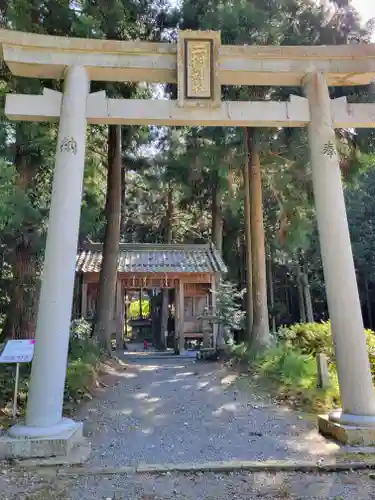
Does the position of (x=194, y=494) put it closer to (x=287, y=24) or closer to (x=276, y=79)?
(x=276, y=79)

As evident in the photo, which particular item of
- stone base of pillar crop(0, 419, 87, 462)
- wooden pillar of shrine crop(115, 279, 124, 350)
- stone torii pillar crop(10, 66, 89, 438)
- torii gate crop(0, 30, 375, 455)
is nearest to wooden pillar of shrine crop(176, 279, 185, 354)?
wooden pillar of shrine crop(115, 279, 124, 350)

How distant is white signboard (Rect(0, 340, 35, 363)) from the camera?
4.73 meters

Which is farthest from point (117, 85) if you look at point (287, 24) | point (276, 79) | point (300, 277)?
point (300, 277)

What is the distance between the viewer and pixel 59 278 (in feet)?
14.6

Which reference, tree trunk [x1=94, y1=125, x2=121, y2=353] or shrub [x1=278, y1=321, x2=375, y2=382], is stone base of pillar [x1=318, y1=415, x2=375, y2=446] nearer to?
shrub [x1=278, y1=321, x2=375, y2=382]

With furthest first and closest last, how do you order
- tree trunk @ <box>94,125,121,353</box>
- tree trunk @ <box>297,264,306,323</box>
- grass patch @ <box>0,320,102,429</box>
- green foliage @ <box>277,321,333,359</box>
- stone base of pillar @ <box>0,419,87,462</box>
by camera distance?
tree trunk @ <box>297,264,306,323</box>, tree trunk @ <box>94,125,121,353</box>, green foliage @ <box>277,321,333,359</box>, grass patch @ <box>0,320,102,429</box>, stone base of pillar @ <box>0,419,87,462</box>

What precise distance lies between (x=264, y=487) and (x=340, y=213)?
3004mm

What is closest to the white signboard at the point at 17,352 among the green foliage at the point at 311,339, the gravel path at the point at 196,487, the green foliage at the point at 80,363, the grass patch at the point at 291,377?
the gravel path at the point at 196,487

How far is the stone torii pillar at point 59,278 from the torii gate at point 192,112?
11 millimetres

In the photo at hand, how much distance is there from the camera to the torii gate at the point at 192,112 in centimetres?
442

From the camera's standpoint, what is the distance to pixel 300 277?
20594 mm

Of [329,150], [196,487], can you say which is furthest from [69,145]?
[196,487]

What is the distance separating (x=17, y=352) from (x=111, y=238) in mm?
6079

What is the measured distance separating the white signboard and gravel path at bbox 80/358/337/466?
1.17 m
